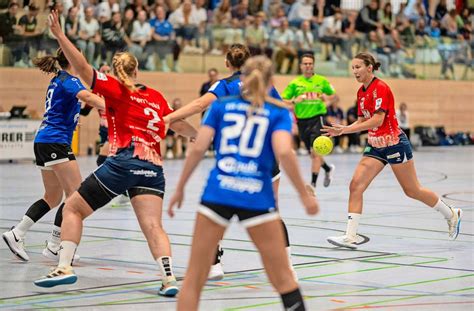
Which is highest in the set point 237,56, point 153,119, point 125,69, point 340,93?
point 237,56

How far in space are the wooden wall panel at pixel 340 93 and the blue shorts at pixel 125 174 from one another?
1810 centimetres

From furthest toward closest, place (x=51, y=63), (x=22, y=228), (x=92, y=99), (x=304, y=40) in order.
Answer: (x=304, y=40) < (x=22, y=228) < (x=51, y=63) < (x=92, y=99)

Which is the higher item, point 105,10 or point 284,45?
point 105,10

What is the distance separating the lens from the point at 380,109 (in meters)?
11.6

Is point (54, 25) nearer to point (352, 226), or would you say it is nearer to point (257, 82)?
point (257, 82)

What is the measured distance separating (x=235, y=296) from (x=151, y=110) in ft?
5.82

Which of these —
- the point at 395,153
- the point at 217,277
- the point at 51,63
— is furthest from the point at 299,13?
the point at 217,277

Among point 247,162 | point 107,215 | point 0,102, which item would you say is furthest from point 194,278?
point 0,102

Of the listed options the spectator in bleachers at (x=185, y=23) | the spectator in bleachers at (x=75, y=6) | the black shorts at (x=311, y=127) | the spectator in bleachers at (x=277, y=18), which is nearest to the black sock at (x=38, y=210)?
the black shorts at (x=311, y=127)

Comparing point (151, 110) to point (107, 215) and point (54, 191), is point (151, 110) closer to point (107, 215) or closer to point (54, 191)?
point (54, 191)

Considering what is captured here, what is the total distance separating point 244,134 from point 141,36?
21.9 meters

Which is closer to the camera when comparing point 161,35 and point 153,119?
point 153,119

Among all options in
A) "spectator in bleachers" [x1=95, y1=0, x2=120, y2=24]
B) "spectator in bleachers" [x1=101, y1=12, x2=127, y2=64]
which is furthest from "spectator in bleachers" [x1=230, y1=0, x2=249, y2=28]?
"spectator in bleachers" [x1=101, y1=12, x2=127, y2=64]

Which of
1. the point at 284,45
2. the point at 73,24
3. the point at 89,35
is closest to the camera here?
the point at 73,24
